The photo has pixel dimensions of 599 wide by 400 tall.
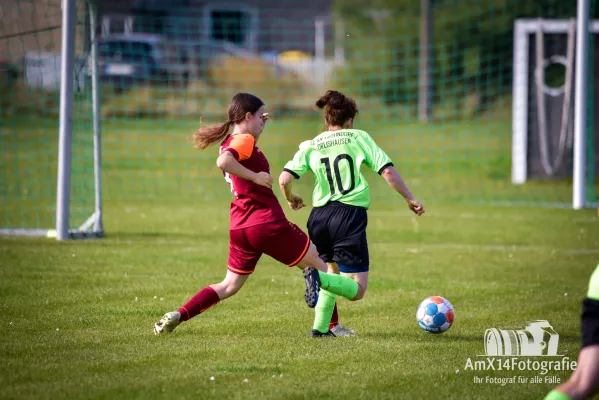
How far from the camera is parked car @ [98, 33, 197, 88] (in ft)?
68.8

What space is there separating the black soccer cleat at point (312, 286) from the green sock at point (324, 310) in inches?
17.5

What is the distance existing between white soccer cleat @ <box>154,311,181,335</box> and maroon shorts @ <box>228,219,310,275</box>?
1.88ft

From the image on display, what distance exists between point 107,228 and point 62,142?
199 cm

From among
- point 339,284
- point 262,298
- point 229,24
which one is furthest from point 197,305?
point 229,24

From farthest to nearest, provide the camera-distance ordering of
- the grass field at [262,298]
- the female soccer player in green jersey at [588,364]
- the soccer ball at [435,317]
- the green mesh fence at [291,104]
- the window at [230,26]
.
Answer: the window at [230,26] < the green mesh fence at [291,104] < the soccer ball at [435,317] < the grass field at [262,298] < the female soccer player in green jersey at [588,364]

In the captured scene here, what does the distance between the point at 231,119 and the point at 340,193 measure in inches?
36.8

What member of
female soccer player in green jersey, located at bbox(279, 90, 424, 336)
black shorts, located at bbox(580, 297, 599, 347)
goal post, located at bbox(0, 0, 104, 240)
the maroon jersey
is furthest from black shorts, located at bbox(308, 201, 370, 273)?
goal post, located at bbox(0, 0, 104, 240)

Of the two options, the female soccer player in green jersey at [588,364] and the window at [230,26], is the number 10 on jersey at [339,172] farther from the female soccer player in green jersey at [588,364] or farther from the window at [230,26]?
the window at [230,26]

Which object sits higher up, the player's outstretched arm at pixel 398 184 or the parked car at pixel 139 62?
the parked car at pixel 139 62

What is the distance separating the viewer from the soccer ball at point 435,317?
681cm

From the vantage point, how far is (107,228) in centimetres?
1277

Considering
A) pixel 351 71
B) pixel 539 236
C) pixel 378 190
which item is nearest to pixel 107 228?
pixel 539 236

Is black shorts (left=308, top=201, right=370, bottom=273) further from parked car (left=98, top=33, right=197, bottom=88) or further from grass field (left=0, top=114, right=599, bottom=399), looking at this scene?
parked car (left=98, top=33, right=197, bottom=88)

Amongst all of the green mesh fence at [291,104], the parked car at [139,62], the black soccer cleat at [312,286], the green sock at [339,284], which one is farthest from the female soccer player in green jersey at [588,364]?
the parked car at [139,62]
